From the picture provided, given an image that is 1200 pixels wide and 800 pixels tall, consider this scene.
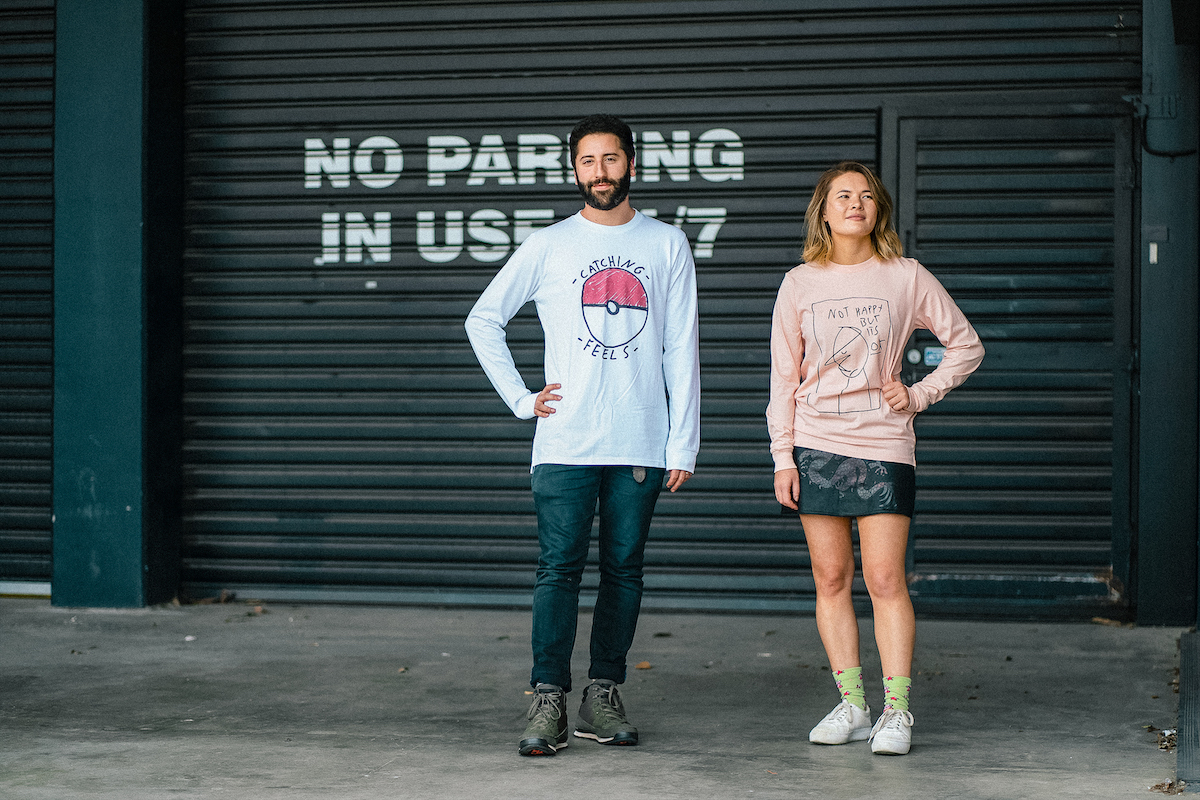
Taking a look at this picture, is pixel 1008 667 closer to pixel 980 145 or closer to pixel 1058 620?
pixel 1058 620

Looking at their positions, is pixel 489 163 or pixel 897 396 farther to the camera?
pixel 489 163

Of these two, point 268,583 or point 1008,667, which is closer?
point 1008,667

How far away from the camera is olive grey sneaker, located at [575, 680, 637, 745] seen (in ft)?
12.7

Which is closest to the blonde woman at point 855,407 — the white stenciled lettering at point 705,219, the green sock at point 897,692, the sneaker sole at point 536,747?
the green sock at point 897,692

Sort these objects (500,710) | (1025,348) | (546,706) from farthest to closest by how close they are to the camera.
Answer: (1025,348)
(500,710)
(546,706)

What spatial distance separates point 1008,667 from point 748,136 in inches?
116

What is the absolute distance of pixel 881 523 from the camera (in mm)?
3824

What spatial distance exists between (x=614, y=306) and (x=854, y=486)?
95 cm

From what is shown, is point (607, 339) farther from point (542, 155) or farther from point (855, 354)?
point (542, 155)

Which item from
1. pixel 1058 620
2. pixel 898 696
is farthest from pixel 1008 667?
pixel 898 696

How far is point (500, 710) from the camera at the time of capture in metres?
4.36

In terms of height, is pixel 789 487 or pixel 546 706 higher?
pixel 789 487

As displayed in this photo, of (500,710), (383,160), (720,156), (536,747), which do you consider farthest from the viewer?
(383,160)

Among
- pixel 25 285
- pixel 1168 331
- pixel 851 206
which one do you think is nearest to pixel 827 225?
pixel 851 206
